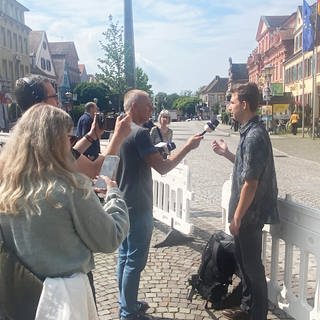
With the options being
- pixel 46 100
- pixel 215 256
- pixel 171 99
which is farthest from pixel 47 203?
pixel 171 99

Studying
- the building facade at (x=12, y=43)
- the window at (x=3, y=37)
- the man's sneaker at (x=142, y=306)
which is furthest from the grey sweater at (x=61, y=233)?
the window at (x=3, y=37)

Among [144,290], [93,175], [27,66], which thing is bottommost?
[144,290]

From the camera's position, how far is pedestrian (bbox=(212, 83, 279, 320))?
3109mm

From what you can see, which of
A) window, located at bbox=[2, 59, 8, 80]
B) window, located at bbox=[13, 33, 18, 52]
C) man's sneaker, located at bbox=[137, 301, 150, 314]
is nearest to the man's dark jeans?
man's sneaker, located at bbox=[137, 301, 150, 314]

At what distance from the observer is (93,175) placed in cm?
302

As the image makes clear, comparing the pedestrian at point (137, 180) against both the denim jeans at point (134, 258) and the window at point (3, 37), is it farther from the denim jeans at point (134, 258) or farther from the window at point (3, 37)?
the window at point (3, 37)

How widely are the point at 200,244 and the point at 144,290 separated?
1.63 m

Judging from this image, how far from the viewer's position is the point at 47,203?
1.89 metres

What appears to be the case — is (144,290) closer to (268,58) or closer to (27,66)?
(27,66)

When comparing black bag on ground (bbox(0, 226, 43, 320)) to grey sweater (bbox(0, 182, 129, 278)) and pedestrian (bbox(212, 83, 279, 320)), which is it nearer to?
grey sweater (bbox(0, 182, 129, 278))

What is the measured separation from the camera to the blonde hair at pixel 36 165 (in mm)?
1887

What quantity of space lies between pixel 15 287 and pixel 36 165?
536 mm

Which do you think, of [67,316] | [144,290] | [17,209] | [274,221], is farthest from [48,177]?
[144,290]

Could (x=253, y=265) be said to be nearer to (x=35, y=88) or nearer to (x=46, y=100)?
(x=46, y=100)
